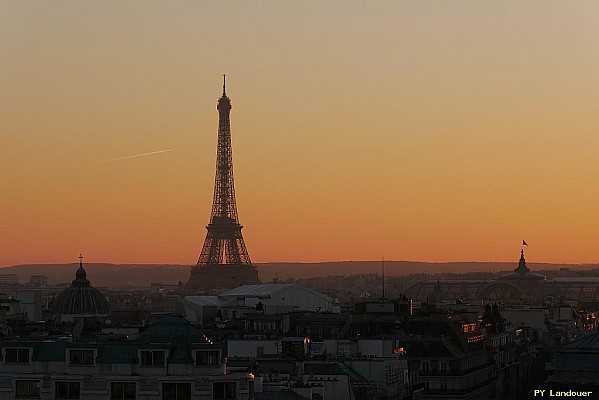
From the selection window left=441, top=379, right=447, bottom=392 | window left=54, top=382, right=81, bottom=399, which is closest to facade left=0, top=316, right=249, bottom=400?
window left=54, top=382, right=81, bottom=399

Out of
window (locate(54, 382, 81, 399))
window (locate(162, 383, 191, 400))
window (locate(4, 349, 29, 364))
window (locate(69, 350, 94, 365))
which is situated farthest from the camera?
window (locate(4, 349, 29, 364))

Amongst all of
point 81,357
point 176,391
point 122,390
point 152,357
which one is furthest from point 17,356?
point 176,391

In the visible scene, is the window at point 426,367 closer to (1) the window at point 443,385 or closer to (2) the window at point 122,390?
(1) the window at point 443,385

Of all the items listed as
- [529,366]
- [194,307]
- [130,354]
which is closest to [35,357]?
[130,354]

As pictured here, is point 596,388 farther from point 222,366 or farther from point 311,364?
point 222,366

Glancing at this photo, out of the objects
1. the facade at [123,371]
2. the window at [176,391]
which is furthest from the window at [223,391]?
the window at [176,391]

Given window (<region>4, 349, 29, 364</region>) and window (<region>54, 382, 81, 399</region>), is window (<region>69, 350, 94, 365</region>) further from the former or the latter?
window (<region>4, 349, 29, 364</region>)

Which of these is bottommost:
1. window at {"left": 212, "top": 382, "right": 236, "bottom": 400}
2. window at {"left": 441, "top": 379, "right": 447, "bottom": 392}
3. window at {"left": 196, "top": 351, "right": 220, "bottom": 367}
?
window at {"left": 212, "top": 382, "right": 236, "bottom": 400}
